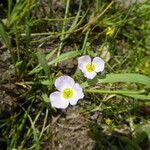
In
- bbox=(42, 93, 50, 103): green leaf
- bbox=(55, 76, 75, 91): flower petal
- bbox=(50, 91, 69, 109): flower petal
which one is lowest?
bbox=(42, 93, 50, 103): green leaf

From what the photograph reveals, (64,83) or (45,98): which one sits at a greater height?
(64,83)

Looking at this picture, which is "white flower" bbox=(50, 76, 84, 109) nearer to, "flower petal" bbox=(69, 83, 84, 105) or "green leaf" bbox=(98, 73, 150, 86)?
"flower petal" bbox=(69, 83, 84, 105)

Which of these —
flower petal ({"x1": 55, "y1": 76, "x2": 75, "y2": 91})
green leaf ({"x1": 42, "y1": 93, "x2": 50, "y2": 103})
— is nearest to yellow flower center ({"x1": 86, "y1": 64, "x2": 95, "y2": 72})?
flower petal ({"x1": 55, "y1": 76, "x2": 75, "y2": 91})

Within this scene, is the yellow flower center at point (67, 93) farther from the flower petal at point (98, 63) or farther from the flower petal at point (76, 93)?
the flower petal at point (98, 63)

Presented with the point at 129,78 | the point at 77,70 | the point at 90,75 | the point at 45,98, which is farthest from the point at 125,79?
the point at 45,98

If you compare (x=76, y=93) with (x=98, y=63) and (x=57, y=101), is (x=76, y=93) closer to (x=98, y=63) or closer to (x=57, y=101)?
(x=57, y=101)

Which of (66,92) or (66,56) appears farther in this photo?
(66,56)
